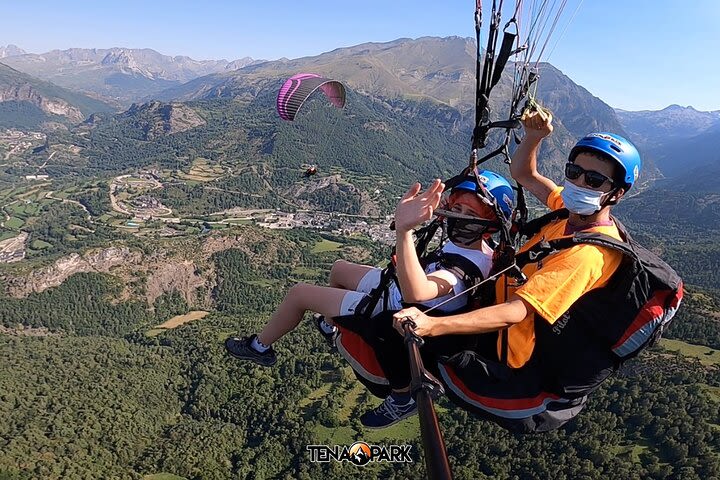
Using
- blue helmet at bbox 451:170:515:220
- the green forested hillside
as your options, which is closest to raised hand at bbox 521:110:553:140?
blue helmet at bbox 451:170:515:220

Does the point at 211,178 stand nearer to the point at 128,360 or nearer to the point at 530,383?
the point at 128,360

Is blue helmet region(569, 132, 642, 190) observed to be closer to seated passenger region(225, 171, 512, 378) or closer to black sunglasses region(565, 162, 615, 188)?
black sunglasses region(565, 162, 615, 188)

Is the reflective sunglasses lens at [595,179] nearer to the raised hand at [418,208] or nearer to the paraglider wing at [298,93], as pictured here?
the raised hand at [418,208]

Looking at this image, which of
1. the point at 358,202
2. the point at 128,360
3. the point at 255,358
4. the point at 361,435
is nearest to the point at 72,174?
the point at 358,202

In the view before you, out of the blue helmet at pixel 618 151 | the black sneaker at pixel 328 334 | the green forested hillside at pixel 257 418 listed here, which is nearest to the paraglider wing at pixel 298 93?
the black sneaker at pixel 328 334

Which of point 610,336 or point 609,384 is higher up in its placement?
point 610,336

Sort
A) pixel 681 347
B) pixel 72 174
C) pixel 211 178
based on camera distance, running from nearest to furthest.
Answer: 1. pixel 681 347
2. pixel 211 178
3. pixel 72 174
